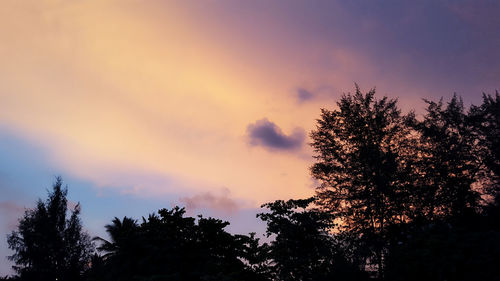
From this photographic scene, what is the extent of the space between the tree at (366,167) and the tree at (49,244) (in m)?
29.9

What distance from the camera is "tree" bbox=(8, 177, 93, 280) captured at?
40.8 metres

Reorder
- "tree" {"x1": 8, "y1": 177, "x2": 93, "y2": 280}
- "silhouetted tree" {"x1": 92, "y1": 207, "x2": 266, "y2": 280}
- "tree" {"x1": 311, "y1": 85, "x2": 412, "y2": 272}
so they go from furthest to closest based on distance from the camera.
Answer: "tree" {"x1": 8, "y1": 177, "x2": 93, "y2": 280}
"tree" {"x1": 311, "y1": 85, "x2": 412, "y2": 272}
"silhouetted tree" {"x1": 92, "y1": 207, "x2": 266, "y2": 280}

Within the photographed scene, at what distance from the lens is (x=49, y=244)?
4275cm

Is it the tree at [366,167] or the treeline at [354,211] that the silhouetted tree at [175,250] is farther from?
the tree at [366,167]

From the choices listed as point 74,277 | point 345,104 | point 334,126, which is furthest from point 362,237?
point 74,277

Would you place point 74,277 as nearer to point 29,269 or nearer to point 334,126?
point 29,269

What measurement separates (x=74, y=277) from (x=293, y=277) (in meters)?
26.9

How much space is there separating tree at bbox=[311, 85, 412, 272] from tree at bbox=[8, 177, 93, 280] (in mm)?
29898

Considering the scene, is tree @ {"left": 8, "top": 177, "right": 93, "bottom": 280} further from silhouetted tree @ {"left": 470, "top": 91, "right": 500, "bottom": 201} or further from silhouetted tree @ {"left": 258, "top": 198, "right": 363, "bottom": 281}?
silhouetted tree @ {"left": 470, "top": 91, "right": 500, "bottom": 201}

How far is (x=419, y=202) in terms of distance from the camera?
91.6 feet

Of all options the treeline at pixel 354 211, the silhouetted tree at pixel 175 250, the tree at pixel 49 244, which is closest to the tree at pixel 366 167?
the treeline at pixel 354 211

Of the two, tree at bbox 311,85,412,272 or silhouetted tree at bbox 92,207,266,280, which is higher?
tree at bbox 311,85,412,272

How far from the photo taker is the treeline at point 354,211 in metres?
19.6

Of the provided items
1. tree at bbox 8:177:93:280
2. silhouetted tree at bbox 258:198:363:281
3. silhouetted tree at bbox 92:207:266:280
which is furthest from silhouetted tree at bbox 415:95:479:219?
tree at bbox 8:177:93:280
